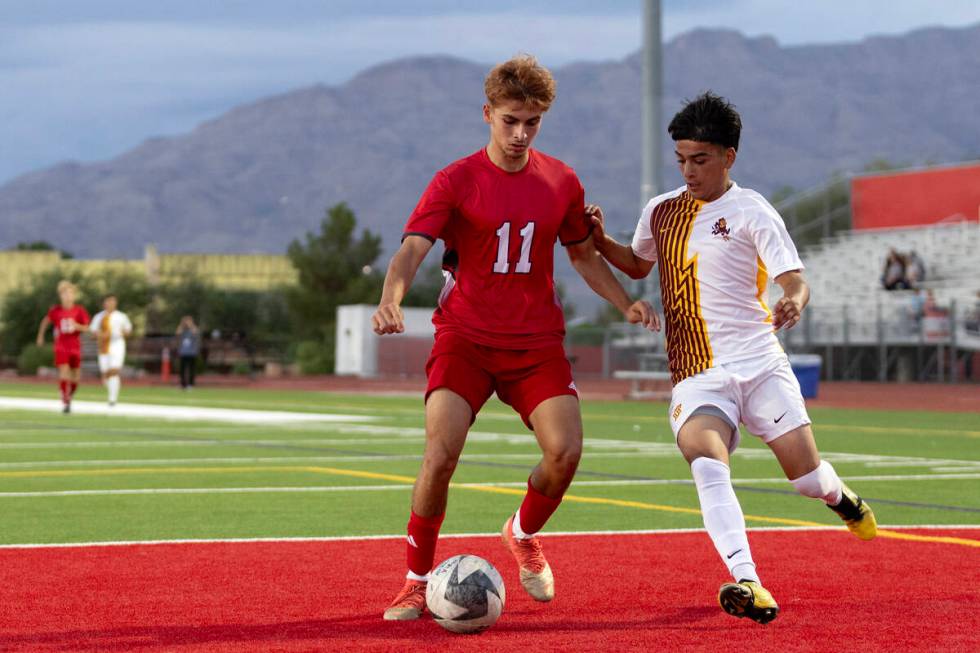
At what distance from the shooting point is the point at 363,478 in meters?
14.7

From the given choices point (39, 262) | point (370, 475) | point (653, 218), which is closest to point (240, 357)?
point (39, 262)

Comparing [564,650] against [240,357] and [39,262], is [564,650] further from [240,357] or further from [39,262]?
[39,262]

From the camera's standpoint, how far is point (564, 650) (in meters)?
6.32

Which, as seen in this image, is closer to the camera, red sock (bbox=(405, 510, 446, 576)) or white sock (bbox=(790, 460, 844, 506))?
red sock (bbox=(405, 510, 446, 576))

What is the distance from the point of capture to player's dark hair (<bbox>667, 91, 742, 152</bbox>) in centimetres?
745

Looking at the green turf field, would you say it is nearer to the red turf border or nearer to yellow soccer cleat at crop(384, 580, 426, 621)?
the red turf border

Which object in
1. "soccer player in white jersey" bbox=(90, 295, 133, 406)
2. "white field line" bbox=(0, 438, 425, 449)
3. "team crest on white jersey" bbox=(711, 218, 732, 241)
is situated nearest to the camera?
"team crest on white jersey" bbox=(711, 218, 732, 241)

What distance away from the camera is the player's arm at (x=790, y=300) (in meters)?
7.18

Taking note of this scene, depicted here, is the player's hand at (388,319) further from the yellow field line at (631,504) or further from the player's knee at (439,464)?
the yellow field line at (631,504)

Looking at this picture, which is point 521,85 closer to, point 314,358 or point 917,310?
point 917,310

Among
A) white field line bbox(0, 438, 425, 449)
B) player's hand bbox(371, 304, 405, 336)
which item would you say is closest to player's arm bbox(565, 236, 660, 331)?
player's hand bbox(371, 304, 405, 336)

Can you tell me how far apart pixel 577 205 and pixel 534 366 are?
849 mm

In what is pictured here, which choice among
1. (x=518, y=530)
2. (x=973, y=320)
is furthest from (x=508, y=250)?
(x=973, y=320)

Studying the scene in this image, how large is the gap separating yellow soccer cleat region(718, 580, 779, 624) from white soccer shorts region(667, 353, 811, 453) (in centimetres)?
99
